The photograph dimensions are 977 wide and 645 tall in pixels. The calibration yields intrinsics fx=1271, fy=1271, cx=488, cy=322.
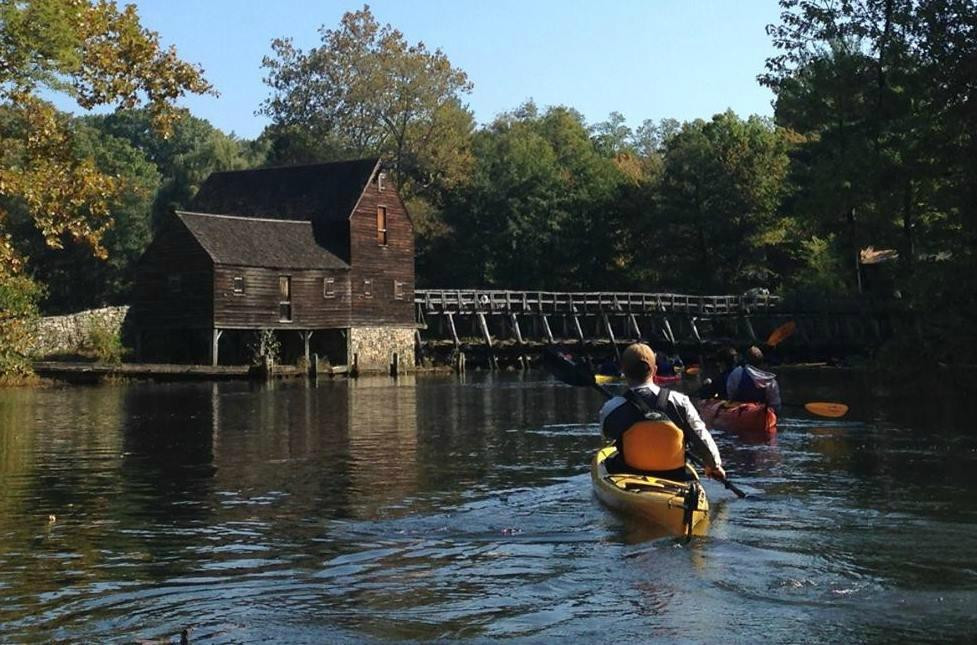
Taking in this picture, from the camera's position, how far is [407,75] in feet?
269

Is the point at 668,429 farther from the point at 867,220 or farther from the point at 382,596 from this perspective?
the point at 867,220

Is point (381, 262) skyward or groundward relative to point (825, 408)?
skyward

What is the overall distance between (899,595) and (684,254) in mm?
66693

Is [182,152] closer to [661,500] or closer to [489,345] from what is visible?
[489,345]

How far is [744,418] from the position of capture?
24.6 m

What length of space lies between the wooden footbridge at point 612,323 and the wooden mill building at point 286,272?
2626 millimetres

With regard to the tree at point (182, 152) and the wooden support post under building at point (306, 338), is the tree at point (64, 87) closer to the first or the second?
the tree at point (182, 152)

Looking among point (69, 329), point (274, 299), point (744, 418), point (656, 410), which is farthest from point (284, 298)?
point (656, 410)

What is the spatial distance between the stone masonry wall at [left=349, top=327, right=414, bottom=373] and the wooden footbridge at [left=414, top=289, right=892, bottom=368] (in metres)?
0.82

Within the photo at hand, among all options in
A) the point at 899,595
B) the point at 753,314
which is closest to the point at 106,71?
the point at 899,595

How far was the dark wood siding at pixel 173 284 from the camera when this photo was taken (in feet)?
175

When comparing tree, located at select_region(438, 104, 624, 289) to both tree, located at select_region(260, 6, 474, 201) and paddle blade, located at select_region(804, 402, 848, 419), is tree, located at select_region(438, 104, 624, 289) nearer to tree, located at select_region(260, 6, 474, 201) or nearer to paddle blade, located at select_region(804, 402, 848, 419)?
tree, located at select_region(260, 6, 474, 201)

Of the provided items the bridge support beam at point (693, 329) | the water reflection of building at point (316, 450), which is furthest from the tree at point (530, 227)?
the water reflection of building at point (316, 450)

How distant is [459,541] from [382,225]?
1922 inches
